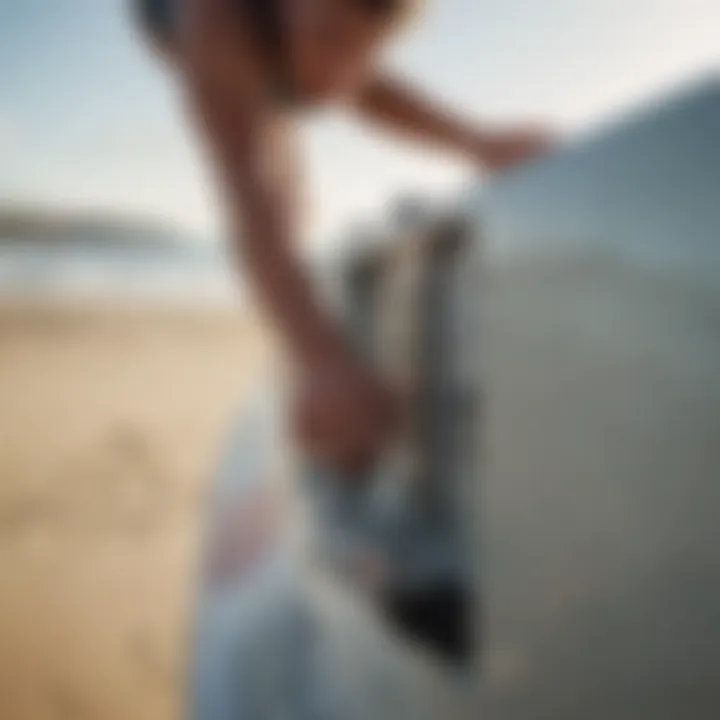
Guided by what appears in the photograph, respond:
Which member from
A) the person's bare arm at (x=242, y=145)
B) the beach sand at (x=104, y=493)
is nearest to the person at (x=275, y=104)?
the person's bare arm at (x=242, y=145)

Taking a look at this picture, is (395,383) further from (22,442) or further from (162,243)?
(162,243)

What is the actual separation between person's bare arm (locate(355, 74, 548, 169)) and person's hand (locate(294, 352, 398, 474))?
230 mm

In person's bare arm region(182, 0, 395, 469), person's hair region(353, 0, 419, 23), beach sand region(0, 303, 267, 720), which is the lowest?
beach sand region(0, 303, 267, 720)

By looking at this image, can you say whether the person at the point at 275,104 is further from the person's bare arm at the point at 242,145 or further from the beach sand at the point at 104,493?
the beach sand at the point at 104,493

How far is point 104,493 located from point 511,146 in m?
1.78

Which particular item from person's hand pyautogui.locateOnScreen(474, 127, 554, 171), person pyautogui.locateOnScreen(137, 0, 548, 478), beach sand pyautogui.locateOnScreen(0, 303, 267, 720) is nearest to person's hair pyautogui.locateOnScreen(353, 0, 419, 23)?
person pyautogui.locateOnScreen(137, 0, 548, 478)

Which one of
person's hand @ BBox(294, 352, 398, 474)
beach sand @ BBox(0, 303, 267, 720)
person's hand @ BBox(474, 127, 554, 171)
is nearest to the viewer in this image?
person's hand @ BBox(294, 352, 398, 474)

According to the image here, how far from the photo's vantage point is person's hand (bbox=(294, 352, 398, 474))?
0.41 metres

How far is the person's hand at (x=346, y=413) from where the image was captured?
0.41 meters

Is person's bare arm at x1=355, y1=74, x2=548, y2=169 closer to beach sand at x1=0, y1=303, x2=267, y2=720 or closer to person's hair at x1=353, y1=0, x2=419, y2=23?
person's hair at x1=353, y1=0, x2=419, y2=23

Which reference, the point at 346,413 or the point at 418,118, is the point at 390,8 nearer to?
the point at 418,118

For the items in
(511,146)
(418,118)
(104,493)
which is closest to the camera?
(511,146)

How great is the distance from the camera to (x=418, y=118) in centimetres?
76

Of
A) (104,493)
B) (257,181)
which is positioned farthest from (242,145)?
(104,493)
